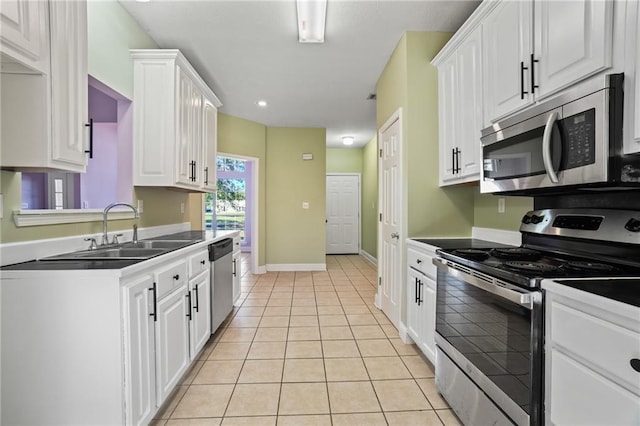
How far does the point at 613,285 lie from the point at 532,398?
20.3 inches

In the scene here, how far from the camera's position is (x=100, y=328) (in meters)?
1.35

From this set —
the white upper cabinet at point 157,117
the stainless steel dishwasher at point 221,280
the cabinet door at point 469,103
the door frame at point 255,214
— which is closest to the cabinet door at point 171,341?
the stainless steel dishwasher at point 221,280

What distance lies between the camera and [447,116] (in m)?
2.57

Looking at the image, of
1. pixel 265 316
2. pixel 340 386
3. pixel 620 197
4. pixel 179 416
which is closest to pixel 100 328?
pixel 179 416

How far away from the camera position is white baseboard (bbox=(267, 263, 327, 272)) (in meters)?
5.91

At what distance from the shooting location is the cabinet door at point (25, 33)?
117 cm

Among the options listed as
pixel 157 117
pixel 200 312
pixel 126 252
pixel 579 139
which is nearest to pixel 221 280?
pixel 200 312

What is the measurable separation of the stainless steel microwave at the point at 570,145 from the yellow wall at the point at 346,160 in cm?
614

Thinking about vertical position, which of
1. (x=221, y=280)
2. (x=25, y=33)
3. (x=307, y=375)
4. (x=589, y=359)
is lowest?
(x=307, y=375)

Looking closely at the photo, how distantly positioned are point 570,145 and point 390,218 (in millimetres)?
1959

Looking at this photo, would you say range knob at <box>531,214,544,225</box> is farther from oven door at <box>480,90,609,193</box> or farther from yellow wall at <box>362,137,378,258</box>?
yellow wall at <box>362,137,378,258</box>

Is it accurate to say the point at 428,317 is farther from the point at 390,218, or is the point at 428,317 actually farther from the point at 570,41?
the point at 570,41

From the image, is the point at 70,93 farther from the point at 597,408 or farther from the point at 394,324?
the point at 394,324

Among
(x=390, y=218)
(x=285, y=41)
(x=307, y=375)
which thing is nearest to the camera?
(x=307, y=375)
